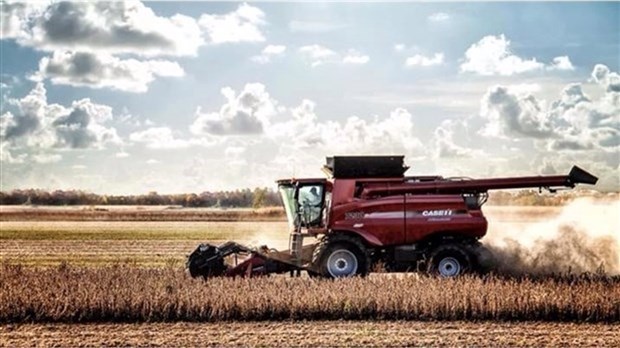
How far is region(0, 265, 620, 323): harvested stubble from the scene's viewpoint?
1421cm

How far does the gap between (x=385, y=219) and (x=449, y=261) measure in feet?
5.13

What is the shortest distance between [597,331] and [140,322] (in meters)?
7.03

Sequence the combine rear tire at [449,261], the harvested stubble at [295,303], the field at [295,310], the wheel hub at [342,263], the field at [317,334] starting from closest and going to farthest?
the field at [317,334] < the field at [295,310] < the harvested stubble at [295,303] < the wheel hub at [342,263] < the combine rear tire at [449,261]

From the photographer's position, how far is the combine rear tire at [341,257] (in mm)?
18016

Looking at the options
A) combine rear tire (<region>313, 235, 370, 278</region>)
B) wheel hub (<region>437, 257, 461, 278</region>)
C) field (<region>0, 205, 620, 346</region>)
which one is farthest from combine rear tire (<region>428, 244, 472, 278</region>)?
combine rear tire (<region>313, 235, 370, 278</region>)

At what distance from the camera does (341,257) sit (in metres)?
18.2

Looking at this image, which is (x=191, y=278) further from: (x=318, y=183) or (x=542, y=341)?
(x=542, y=341)

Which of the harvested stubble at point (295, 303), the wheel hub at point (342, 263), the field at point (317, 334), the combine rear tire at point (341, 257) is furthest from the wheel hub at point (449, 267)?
the field at point (317, 334)

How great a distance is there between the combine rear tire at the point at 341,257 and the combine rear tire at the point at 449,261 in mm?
1393

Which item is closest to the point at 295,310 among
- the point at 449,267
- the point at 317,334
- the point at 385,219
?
Result: the point at 317,334

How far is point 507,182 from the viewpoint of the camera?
18.6 m

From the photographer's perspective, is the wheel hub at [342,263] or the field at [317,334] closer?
the field at [317,334]

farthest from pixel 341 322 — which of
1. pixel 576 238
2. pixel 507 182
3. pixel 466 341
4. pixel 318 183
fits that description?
pixel 576 238

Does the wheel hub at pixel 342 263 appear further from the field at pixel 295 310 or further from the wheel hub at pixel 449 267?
the wheel hub at pixel 449 267
